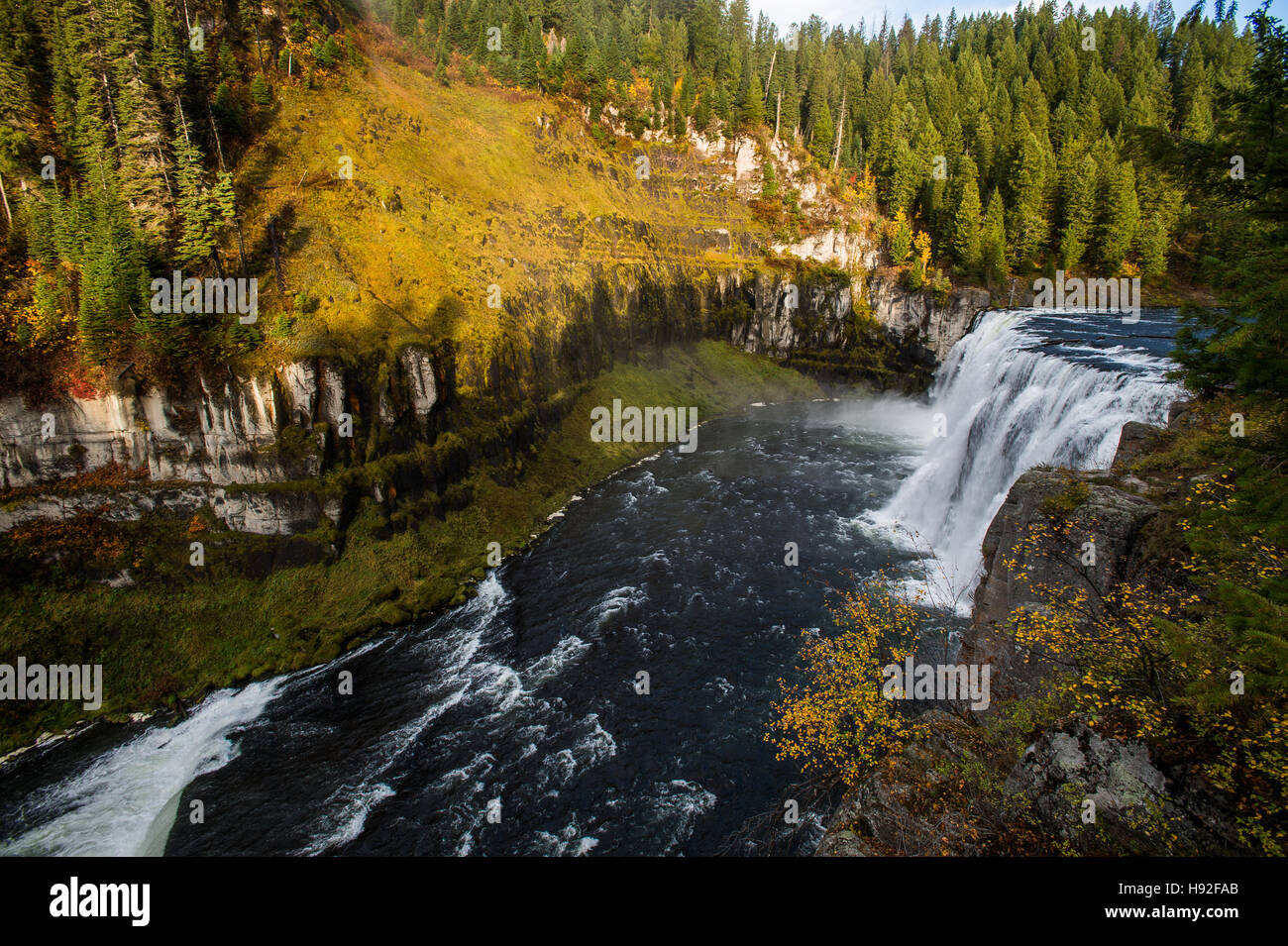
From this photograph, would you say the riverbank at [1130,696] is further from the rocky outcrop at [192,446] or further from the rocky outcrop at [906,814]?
the rocky outcrop at [192,446]

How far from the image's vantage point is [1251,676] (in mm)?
7934

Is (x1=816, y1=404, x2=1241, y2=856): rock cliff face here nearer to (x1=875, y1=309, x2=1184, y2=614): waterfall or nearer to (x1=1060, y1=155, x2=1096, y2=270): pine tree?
(x1=875, y1=309, x2=1184, y2=614): waterfall

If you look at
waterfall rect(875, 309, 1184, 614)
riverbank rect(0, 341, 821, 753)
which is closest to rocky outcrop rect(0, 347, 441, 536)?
riverbank rect(0, 341, 821, 753)

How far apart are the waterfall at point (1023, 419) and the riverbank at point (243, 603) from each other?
26.5m

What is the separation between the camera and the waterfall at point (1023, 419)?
2700 cm

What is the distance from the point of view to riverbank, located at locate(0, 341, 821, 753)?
2597 centimetres

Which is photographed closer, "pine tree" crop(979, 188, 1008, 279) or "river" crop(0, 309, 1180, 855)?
"river" crop(0, 309, 1180, 855)

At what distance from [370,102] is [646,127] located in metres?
40.3

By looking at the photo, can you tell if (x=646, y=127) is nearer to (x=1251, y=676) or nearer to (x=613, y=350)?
(x=613, y=350)

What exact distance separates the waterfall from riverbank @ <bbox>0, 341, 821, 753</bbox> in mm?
26512

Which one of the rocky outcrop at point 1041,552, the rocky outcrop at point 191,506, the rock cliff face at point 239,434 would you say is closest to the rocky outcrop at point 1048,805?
the rocky outcrop at point 1041,552

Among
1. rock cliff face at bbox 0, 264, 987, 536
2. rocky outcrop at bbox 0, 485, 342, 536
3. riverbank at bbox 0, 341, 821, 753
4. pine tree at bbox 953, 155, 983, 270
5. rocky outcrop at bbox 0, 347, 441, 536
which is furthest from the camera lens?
pine tree at bbox 953, 155, 983, 270
